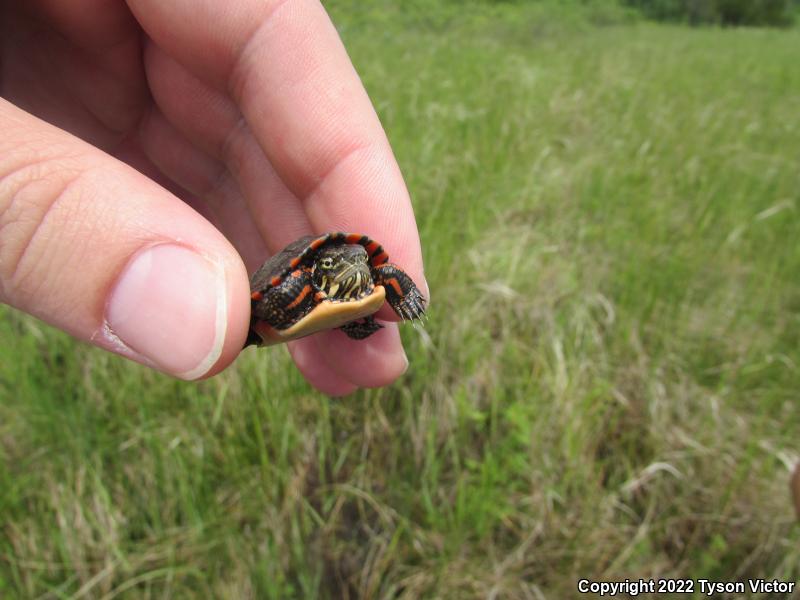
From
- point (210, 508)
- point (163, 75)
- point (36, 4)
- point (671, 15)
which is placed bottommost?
point (210, 508)

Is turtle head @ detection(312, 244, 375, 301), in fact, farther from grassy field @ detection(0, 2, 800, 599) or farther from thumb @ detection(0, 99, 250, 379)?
grassy field @ detection(0, 2, 800, 599)

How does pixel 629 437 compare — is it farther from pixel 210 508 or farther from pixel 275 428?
pixel 210 508

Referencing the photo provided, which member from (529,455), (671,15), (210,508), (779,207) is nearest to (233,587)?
(210,508)

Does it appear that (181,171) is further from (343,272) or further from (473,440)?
(473,440)
